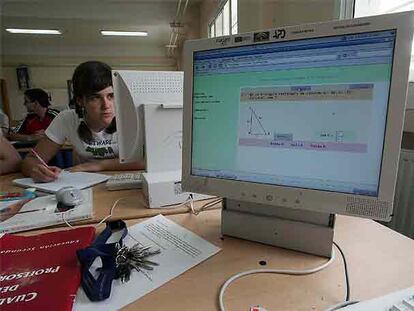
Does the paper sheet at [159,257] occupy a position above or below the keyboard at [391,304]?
below

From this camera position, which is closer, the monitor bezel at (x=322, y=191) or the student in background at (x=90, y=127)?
the monitor bezel at (x=322, y=191)

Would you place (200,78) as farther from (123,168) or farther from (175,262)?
(123,168)

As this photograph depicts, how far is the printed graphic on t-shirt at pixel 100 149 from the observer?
5.39 ft

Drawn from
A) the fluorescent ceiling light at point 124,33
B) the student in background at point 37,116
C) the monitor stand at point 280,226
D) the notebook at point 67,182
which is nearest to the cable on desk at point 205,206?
the monitor stand at point 280,226

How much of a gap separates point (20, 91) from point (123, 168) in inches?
332

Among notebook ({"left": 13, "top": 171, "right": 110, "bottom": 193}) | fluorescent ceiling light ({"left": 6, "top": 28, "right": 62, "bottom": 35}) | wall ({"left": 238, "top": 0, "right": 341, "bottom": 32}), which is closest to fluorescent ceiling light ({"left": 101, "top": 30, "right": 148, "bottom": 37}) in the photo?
fluorescent ceiling light ({"left": 6, "top": 28, "right": 62, "bottom": 35})

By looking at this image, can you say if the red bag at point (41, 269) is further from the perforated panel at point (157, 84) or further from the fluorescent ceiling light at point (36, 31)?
the fluorescent ceiling light at point (36, 31)

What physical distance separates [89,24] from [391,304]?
21.8ft

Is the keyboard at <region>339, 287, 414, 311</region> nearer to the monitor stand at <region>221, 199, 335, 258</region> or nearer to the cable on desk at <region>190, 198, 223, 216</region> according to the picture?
the monitor stand at <region>221, 199, 335, 258</region>

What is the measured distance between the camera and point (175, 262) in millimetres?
575

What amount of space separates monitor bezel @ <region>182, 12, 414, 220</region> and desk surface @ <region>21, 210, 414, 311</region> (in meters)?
0.12

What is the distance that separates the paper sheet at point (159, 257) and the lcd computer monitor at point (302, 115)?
13cm

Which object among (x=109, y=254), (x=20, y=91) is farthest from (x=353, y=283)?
(x=20, y=91)

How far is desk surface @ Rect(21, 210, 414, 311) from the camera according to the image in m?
0.46
